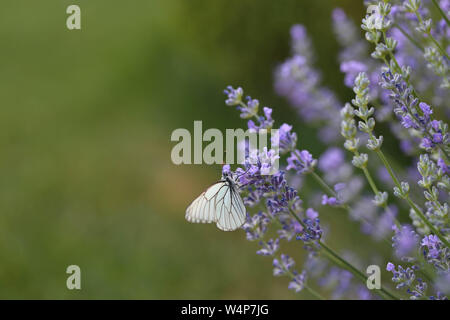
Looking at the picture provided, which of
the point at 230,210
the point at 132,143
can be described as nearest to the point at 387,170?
the point at 230,210

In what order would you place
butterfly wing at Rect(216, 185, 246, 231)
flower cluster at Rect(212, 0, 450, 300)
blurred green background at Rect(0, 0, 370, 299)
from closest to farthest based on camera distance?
flower cluster at Rect(212, 0, 450, 300), butterfly wing at Rect(216, 185, 246, 231), blurred green background at Rect(0, 0, 370, 299)

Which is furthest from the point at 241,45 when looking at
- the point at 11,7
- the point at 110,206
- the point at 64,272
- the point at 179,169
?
the point at 11,7

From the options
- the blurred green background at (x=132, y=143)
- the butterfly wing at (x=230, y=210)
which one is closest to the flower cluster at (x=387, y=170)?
the butterfly wing at (x=230, y=210)

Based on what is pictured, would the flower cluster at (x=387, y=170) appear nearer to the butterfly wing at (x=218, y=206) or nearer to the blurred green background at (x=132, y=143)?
the butterfly wing at (x=218, y=206)

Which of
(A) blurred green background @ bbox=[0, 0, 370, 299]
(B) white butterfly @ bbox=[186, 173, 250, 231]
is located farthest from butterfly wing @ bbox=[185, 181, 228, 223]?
(A) blurred green background @ bbox=[0, 0, 370, 299]

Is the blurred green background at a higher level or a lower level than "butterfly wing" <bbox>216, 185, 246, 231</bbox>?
higher

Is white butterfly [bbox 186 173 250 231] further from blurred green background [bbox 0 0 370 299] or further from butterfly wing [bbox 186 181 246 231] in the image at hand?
blurred green background [bbox 0 0 370 299]

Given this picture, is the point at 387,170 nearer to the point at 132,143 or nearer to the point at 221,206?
the point at 221,206
